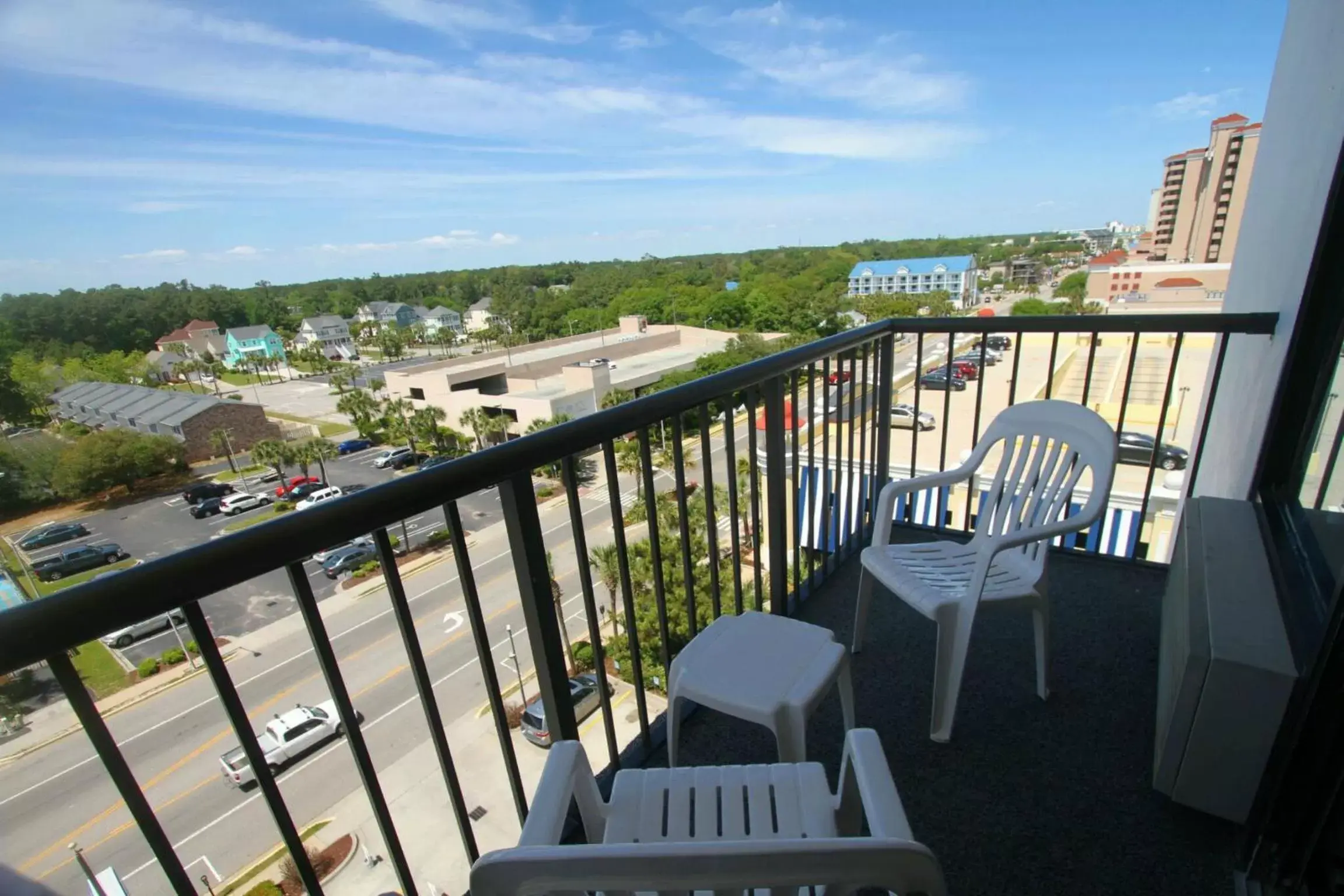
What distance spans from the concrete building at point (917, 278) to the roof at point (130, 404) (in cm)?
5184

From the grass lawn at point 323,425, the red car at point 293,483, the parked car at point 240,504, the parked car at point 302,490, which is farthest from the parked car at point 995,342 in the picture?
the grass lawn at point 323,425

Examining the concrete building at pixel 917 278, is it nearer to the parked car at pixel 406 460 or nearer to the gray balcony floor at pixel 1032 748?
the parked car at pixel 406 460

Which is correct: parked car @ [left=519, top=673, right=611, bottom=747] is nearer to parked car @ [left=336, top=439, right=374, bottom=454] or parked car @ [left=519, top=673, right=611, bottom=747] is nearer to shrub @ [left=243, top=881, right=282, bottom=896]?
shrub @ [left=243, top=881, right=282, bottom=896]

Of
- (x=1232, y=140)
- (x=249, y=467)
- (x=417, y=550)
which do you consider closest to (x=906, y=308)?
(x=1232, y=140)

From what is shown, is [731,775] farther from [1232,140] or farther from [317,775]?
[1232,140]

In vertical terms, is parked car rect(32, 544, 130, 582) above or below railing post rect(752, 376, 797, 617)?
below

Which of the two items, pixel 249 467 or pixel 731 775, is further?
pixel 249 467

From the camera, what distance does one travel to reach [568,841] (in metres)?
1.57

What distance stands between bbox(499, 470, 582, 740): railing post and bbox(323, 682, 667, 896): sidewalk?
5.94 m

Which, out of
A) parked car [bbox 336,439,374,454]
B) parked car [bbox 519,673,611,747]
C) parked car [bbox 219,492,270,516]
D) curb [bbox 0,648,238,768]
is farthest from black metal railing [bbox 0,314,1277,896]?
parked car [bbox 336,439,374,454]

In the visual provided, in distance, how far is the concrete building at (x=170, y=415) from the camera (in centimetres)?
2764

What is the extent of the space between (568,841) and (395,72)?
26.1 meters

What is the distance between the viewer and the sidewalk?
26.4ft

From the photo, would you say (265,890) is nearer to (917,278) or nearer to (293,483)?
(293,483)
